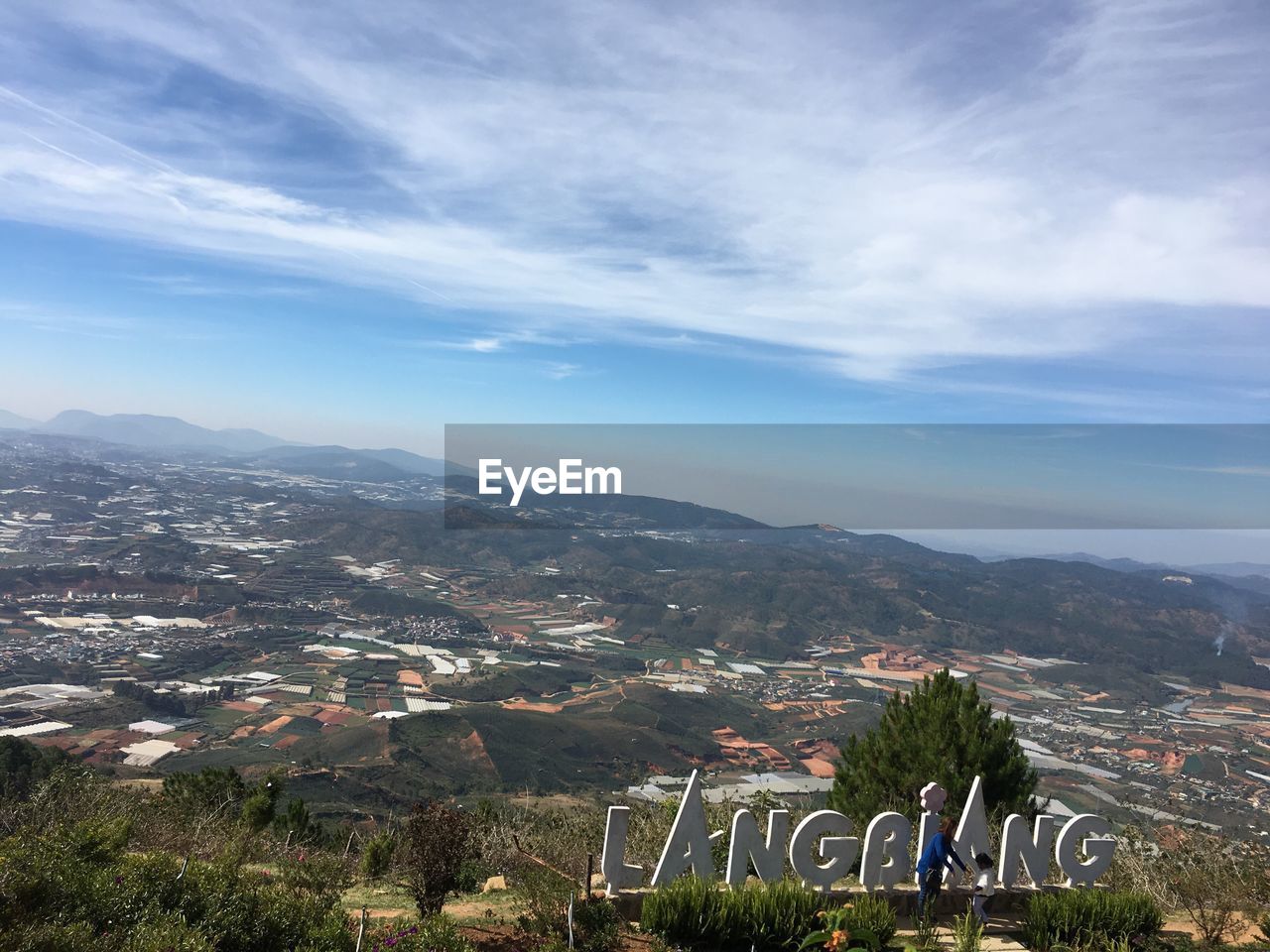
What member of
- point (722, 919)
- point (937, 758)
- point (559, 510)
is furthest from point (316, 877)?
point (559, 510)

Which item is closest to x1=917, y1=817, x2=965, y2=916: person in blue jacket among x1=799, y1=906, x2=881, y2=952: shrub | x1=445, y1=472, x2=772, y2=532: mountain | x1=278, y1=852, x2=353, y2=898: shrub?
x1=799, y1=906, x2=881, y2=952: shrub

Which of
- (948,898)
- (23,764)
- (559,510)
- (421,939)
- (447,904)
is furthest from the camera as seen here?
(559,510)

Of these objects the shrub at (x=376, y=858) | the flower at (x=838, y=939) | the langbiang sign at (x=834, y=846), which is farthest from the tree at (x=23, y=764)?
the flower at (x=838, y=939)

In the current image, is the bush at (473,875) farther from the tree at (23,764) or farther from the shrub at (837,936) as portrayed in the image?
the tree at (23,764)

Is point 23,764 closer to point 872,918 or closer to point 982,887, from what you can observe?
point 872,918

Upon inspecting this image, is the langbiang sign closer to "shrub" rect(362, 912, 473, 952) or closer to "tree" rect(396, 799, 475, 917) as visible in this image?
"tree" rect(396, 799, 475, 917)

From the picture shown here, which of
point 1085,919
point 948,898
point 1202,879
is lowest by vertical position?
point 1202,879
